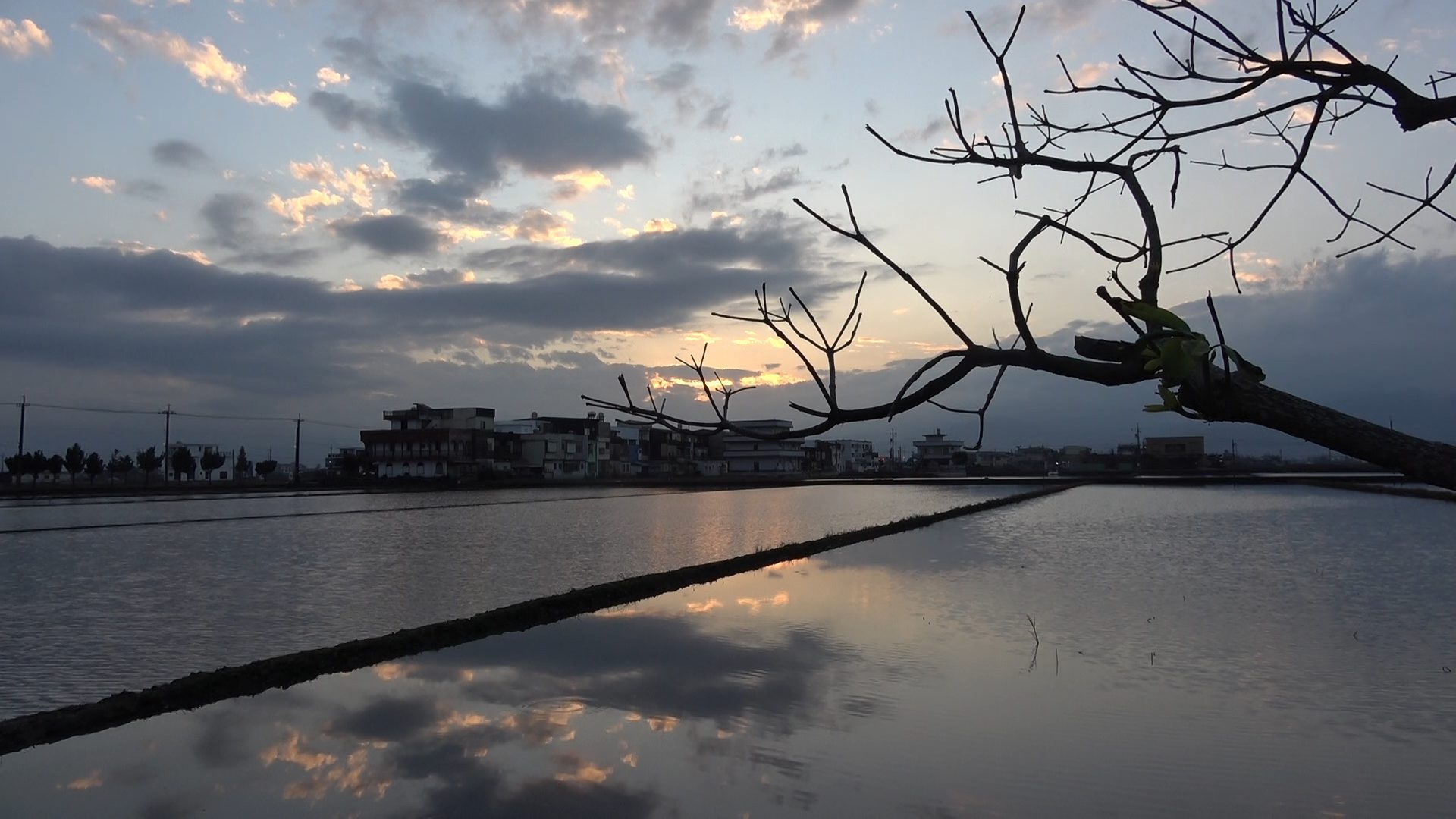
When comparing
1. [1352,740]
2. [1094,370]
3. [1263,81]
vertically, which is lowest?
[1352,740]

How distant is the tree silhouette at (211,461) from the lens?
85125 millimetres

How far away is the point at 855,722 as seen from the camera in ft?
21.6

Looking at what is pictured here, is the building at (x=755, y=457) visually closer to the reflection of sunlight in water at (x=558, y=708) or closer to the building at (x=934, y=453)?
the building at (x=934, y=453)

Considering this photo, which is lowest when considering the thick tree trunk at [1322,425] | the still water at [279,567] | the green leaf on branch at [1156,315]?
the still water at [279,567]

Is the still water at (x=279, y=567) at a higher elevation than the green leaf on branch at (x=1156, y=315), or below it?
below

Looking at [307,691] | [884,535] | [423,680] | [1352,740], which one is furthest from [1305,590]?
[307,691]

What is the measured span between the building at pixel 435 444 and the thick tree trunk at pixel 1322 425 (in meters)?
72.0

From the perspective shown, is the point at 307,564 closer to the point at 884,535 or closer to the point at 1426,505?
the point at 884,535

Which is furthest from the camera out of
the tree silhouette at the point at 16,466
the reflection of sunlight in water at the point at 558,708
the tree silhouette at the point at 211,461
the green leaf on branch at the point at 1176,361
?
the tree silhouette at the point at 211,461

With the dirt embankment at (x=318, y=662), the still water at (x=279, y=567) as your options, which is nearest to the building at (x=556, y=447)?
the still water at (x=279, y=567)

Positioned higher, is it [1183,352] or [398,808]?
[1183,352]

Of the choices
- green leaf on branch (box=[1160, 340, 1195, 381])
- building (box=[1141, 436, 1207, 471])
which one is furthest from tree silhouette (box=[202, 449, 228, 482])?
green leaf on branch (box=[1160, 340, 1195, 381])

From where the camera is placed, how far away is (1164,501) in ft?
132

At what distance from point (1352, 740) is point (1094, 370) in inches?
248
